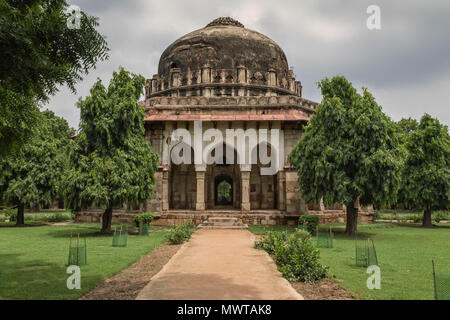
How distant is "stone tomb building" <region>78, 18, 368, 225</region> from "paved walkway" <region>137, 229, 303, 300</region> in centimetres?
821

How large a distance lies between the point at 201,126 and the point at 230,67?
7.05m

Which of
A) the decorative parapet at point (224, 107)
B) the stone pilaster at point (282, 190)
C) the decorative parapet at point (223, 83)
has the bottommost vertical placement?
the stone pilaster at point (282, 190)

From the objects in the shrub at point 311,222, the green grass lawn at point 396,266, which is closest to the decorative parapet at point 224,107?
the shrub at point 311,222

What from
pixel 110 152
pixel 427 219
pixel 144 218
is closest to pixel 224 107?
pixel 110 152

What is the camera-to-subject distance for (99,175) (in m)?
13.4

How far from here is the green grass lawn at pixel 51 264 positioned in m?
5.65

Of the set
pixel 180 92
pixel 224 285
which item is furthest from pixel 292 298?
pixel 180 92

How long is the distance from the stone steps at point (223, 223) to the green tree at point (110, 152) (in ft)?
11.0

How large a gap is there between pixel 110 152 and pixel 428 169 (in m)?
17.1

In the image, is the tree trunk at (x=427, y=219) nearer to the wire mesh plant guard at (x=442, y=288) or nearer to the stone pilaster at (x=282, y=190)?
the stone pilaster at (x=282, y=190)

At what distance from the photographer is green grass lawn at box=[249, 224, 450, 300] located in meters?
5.71

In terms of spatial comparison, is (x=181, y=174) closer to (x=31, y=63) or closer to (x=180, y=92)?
(x=180, y=92)

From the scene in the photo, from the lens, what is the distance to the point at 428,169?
19.3 meters

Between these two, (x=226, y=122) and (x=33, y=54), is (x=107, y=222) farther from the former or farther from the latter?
(x=33, y=54)
